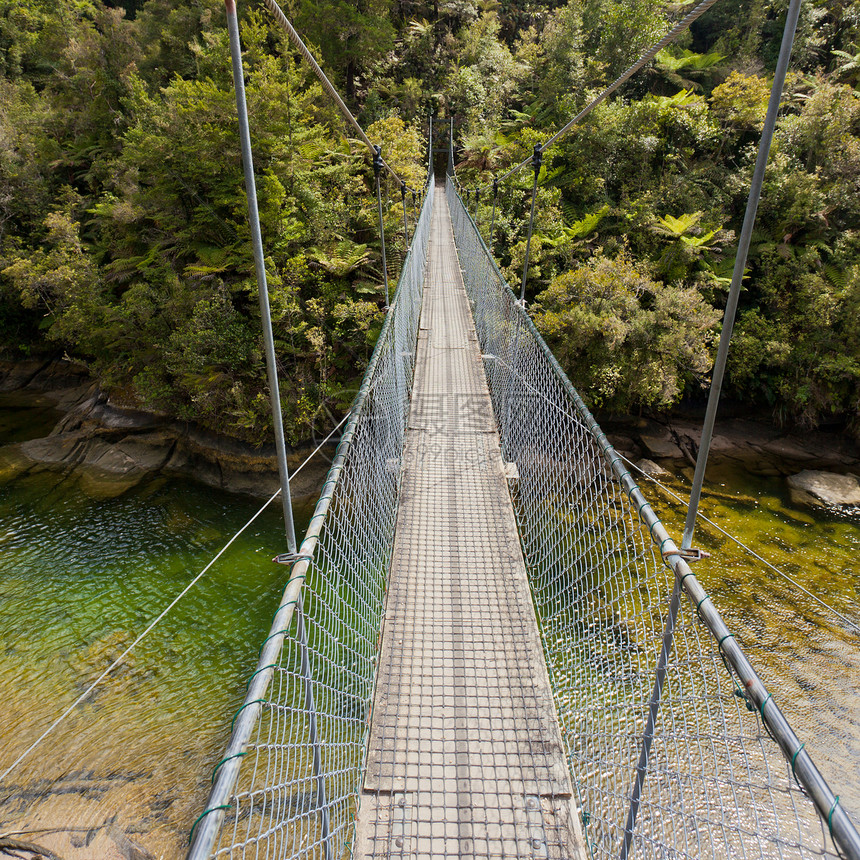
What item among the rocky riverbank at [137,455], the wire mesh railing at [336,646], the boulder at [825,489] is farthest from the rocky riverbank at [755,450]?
the wire mesh railing at [336,646]

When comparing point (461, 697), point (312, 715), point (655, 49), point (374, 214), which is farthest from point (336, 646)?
point (374, 214)

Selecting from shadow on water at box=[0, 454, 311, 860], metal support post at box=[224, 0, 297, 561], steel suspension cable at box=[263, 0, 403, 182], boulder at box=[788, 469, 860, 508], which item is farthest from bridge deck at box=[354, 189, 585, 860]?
boulder at box=[788, 469, 860, 508]

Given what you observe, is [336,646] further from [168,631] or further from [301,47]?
[168,631]

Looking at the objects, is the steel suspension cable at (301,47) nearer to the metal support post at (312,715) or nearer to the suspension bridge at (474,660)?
the suspension bridge at (474,660)

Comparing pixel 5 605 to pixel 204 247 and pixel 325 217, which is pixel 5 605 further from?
pixel 325 217

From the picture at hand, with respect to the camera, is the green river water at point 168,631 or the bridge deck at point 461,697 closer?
the bridge deck at point 461,697
